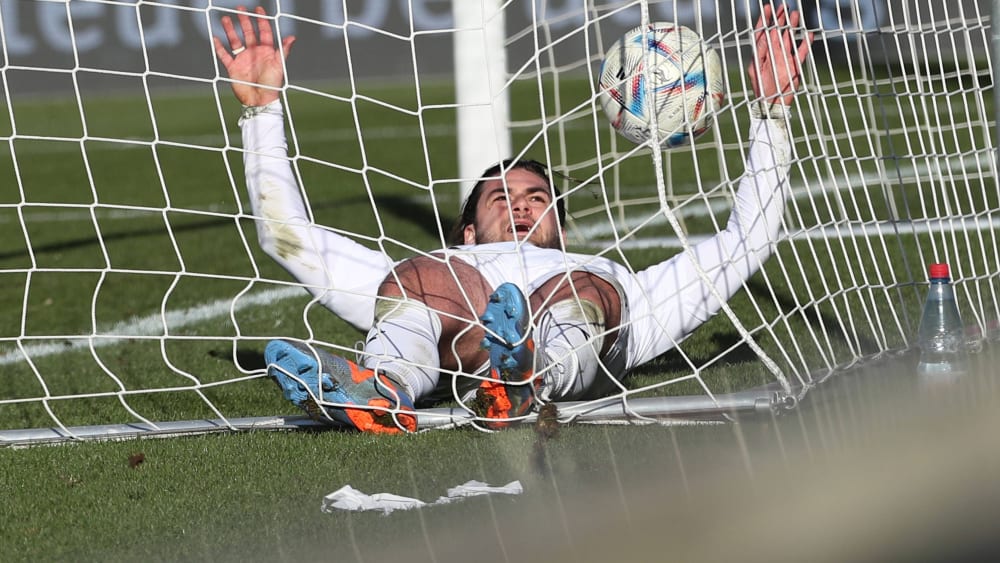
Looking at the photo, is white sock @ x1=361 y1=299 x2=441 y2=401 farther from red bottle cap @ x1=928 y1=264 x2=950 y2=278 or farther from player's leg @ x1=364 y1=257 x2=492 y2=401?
red bottle cap @ x1=928 y1=264 x2=950 y2=278

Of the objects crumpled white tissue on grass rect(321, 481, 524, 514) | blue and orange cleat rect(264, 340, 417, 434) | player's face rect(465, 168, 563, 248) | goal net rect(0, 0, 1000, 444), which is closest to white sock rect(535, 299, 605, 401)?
goal net rect(0, 0, 1000, 444)

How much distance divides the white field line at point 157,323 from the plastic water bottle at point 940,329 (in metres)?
2.30

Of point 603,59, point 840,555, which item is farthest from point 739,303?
point 840,555

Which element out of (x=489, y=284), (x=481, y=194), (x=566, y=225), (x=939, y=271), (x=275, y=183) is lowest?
(x=939, y=271)

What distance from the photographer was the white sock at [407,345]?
11.8ft

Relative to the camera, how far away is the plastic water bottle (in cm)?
383

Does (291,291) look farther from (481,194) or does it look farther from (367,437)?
(367,437)

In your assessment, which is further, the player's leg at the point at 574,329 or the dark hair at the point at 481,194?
the dark hair at the point at 481,194

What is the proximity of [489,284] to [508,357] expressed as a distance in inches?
23.3

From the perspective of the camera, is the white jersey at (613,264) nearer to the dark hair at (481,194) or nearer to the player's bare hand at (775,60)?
the player's bare hand at (775,60)

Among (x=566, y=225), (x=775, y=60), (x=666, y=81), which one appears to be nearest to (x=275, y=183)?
(x=666, y=81)

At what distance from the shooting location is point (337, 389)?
3.43m

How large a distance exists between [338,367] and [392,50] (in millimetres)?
20092

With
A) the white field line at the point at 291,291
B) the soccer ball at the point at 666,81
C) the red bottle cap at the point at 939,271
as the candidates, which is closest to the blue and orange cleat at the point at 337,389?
the white field line at the point at 291,291
